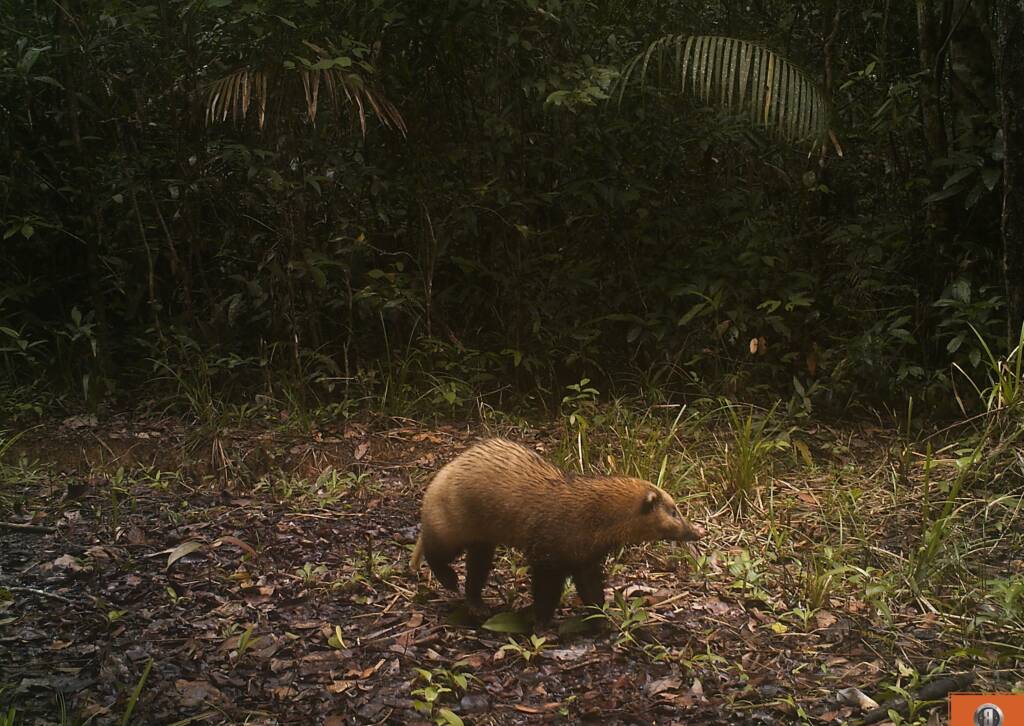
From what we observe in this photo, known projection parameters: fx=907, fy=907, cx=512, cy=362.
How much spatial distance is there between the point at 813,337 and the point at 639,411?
1639 millimetres

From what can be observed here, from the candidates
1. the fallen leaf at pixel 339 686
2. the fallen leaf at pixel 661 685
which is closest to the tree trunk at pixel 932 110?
the fallen leaf at pixel 661 685

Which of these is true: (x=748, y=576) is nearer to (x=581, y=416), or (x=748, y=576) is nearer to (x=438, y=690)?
(x=438, y=690)

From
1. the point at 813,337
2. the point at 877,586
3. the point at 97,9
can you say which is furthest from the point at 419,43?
the point at 877,586

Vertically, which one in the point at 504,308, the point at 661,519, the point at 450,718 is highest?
the point at 504,308

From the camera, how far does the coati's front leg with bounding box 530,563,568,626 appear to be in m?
3.81

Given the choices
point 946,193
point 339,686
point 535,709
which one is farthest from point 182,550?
point 946,193

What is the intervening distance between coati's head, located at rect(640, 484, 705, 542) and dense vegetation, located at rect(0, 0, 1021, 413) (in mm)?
2495

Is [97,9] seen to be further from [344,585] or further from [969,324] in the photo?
[969,324]

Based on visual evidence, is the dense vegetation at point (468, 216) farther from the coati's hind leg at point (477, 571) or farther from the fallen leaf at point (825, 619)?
the fallen leaf at point (825, 619)

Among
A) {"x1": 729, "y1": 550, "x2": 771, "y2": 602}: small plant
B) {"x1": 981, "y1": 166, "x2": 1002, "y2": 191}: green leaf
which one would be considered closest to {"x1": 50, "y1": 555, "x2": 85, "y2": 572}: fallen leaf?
{"x1": 729, "y1": 550, "x2": 771, "y2": 602}: small plant

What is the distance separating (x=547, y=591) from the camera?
12.5 ft

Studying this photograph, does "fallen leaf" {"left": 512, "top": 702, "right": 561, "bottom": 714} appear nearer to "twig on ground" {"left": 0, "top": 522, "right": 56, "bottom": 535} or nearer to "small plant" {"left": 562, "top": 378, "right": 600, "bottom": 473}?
"small plant" {"left": 562, "top": 378, "right": 600, "bottom": 473}

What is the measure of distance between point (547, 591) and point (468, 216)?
138 inches

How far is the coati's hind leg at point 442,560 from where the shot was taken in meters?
4.04
